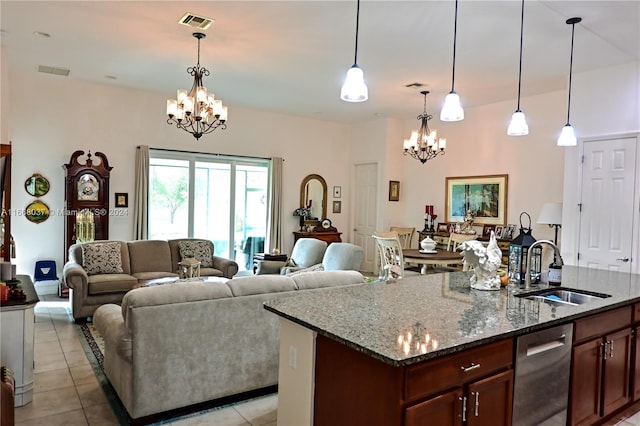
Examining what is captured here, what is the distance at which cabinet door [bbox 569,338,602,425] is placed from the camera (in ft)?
7.86

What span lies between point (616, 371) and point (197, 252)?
5065mm

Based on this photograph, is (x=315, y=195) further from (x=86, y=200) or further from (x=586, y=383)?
(x=586, y=383)

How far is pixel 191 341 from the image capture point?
9.17 feet

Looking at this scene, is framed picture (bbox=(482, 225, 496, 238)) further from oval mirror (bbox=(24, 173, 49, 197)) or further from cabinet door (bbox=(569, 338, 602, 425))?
oval mirror (bbox=(24, 173, 49, 197))

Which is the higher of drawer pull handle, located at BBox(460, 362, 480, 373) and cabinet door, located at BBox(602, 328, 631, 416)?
drawer pull handle, located at BBox(460, 362, 480, 373)

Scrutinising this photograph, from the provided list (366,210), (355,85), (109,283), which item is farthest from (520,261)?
(366,210)

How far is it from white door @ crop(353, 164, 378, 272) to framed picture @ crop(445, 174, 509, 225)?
4.88 ft

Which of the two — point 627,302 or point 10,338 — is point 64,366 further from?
point 627,302

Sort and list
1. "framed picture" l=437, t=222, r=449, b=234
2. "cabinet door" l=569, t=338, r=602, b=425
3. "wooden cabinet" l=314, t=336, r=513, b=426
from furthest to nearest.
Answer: "framed picture" l=437, t=222, r=449, b=234 → "cabinet door" l=569, t=338, r=602, b=425 → "wooden cabinet" l=314, t=336, r=513, b=426

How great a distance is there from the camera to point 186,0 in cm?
356

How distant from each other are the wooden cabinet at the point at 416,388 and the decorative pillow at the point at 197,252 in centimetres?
445

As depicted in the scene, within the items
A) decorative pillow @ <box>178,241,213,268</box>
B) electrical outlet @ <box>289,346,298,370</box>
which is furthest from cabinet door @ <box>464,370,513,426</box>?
decorative pillow @ <box>178,241,213,268</box>

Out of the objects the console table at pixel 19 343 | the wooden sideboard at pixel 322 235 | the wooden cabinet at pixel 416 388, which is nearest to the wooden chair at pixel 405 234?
the wooden sideboard at pixel 322 235

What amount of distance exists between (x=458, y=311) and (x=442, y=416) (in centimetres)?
63
